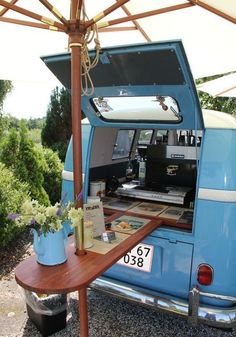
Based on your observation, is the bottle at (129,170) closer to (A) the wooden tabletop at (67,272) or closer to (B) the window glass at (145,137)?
(B) the window glass at (145,137)

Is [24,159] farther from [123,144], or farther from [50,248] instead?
[50,248]

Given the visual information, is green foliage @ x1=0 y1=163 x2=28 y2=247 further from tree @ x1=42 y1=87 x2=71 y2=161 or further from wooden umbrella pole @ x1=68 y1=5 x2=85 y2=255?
tree @ x1=42 y1=87 x2=71 y2=161

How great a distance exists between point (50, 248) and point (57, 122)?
8518 millimetres

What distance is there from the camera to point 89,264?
69.1 inches

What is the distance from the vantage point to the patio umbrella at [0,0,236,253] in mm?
1780

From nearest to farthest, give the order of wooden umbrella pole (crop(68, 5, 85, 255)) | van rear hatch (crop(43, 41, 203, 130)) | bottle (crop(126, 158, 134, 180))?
wooden umbrella pole (crop(68, 5, 85, 255)), van rear hatch (crop(43, 41, 203, 130)), bottle (crop(126, 158, 134, 180))

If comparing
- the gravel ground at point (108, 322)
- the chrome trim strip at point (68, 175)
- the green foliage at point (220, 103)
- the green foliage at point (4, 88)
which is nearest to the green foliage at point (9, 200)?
the gravel ground at point (108, 322)

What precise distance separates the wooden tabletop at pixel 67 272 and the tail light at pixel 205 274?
76 centimetres

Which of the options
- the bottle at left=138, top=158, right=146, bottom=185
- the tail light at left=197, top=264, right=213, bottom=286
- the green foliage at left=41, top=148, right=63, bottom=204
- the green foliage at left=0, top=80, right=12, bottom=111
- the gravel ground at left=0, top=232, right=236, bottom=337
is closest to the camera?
the tail light at left=197, top=264, right=213, bottom=286

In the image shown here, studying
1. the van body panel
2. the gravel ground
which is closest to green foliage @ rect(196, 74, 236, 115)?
the gravel ground

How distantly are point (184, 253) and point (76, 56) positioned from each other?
1.77m

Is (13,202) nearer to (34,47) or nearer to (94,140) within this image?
(94,140)

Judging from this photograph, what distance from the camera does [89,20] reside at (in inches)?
72.1

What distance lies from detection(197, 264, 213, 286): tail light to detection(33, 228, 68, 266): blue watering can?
A: 1210 millimetres
